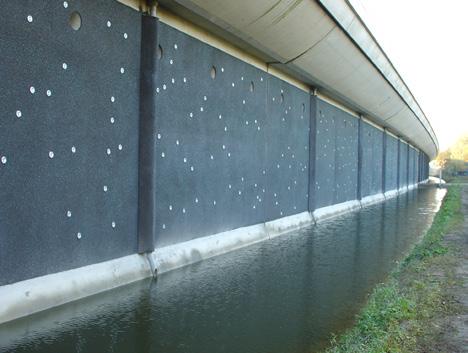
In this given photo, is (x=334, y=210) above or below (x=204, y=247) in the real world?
below

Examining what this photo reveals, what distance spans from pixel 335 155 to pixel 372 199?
7177 mm

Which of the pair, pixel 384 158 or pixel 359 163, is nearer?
pixel 359 163

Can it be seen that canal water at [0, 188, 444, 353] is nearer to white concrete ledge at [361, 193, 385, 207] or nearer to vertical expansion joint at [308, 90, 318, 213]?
vertical expansion joint at [308, 90, 318, 213]

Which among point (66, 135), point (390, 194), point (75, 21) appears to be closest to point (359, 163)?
point (390, 194)

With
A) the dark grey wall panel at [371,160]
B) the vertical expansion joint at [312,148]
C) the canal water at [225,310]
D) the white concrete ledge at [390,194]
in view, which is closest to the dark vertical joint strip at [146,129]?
the canal water at [225,310]

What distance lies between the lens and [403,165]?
3741 cm

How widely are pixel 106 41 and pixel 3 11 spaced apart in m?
1.63

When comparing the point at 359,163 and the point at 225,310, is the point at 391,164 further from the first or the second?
the point at 225,310

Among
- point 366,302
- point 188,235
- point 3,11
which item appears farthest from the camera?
point 188,235

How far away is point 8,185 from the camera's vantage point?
502 centimetres

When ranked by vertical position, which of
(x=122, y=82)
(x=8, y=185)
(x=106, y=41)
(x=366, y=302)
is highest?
(x=106, y=41)

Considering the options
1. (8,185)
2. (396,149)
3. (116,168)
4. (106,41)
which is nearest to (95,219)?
(116,168)

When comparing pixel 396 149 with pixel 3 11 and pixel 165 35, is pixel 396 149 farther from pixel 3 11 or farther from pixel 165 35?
pixel 3 11

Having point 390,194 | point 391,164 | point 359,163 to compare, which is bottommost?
point 390,194
